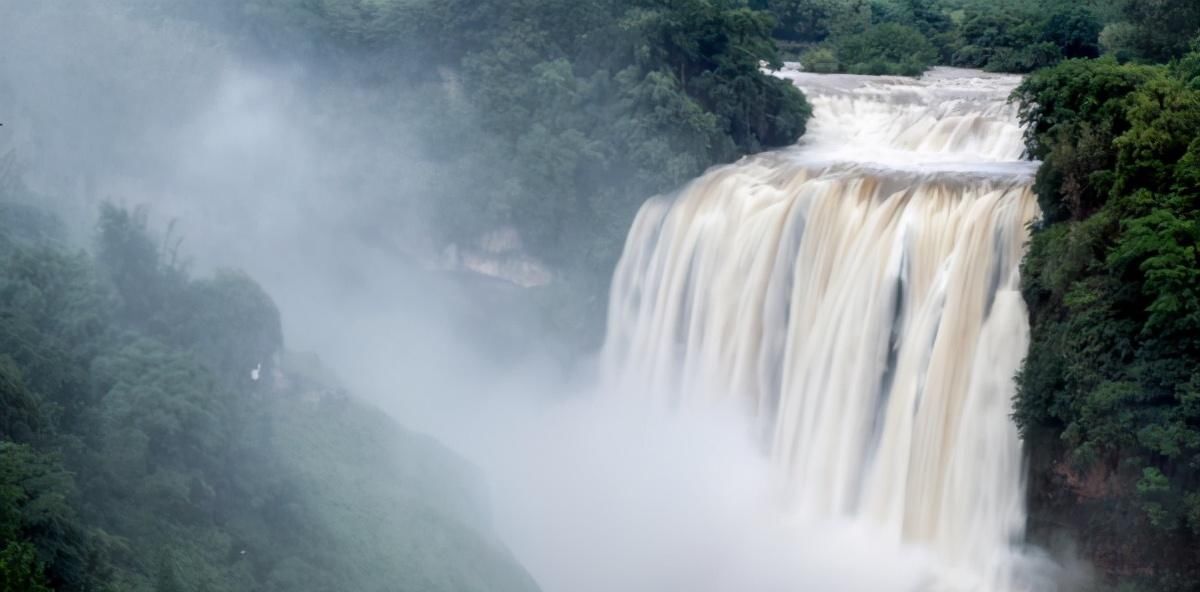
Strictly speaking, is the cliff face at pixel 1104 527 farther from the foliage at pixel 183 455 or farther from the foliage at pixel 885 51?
the foliage at pixel 885 51

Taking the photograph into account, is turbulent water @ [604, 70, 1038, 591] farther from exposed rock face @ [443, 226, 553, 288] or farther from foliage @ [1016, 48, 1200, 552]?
exposed rock face @ [443, 226, 553, 288]

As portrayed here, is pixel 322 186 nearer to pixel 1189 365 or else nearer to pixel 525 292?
pixel 525 292

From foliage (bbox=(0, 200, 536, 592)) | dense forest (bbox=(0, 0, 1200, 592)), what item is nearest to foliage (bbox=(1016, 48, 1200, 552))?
dense forest (bbox=(0, 0, 1200, 592))

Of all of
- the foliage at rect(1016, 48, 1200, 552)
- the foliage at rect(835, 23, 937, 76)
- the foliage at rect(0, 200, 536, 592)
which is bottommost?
the foliage at rect(0, 200, 536, 592)

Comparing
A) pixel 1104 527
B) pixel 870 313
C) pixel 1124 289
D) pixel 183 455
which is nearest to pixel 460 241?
pixel 870 313

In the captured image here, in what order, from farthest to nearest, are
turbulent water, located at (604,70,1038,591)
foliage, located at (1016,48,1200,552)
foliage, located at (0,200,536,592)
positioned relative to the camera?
turbulent water, located at (604,70,1038,591) < foliage, located at (1016,48,1200,552) < foliage, located at (0,200,536,592)

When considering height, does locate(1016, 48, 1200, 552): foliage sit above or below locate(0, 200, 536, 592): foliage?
above

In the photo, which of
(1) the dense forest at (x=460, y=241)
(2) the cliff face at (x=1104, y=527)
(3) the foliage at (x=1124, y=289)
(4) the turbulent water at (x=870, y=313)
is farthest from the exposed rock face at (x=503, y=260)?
(2) the cliff face at (x=1104, y=527)
